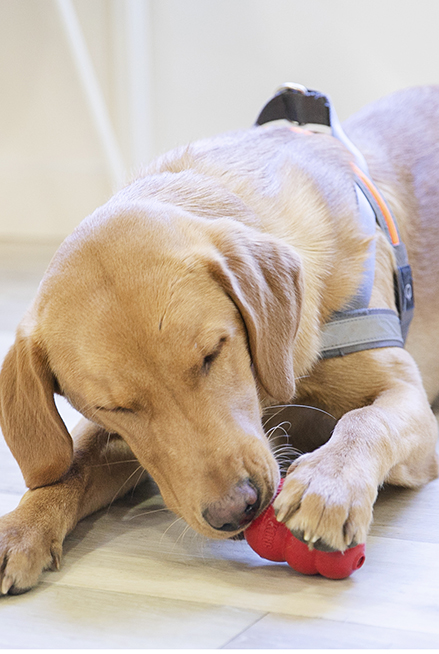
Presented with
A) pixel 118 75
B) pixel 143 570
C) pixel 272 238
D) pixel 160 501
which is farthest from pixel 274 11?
pixel 143 570

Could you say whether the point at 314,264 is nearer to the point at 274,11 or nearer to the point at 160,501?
the point at 160,501

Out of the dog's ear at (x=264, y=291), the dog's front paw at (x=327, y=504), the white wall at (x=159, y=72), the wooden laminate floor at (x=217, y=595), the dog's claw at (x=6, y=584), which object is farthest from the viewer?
the white wall at (x=159, y=72)

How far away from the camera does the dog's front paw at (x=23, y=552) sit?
5.03ft

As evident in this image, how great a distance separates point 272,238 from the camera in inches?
71.1

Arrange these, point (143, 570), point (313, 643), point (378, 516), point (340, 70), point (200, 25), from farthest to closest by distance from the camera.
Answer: point (200, 25), point (340, 70), point (378, 516), point (143, 570), point (313, 643)

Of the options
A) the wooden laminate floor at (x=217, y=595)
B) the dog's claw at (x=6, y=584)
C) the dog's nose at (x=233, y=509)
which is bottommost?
the wooden laminate floor at (x=217, y=595)

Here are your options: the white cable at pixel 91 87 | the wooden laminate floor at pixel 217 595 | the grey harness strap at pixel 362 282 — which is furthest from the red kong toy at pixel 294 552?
the white cable at pixel 91 87

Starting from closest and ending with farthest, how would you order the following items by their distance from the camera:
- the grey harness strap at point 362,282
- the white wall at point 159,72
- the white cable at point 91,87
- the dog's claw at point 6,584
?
1. the dog's claw at point 6,584
2. the grey harness strap at point 362,282
3. the white wall at point 159,72
4. the white cable at point 91,87

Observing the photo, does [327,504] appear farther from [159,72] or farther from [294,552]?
[159,72]

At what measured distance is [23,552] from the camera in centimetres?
156

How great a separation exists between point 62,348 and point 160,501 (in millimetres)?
544

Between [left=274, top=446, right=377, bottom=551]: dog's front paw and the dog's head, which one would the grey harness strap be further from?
[left=274, top=446, right=377, bottom=551]: dog's front paw

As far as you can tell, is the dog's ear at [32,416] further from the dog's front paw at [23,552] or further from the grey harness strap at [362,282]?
the grey harness strap at [362,282]

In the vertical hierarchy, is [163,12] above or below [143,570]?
above
